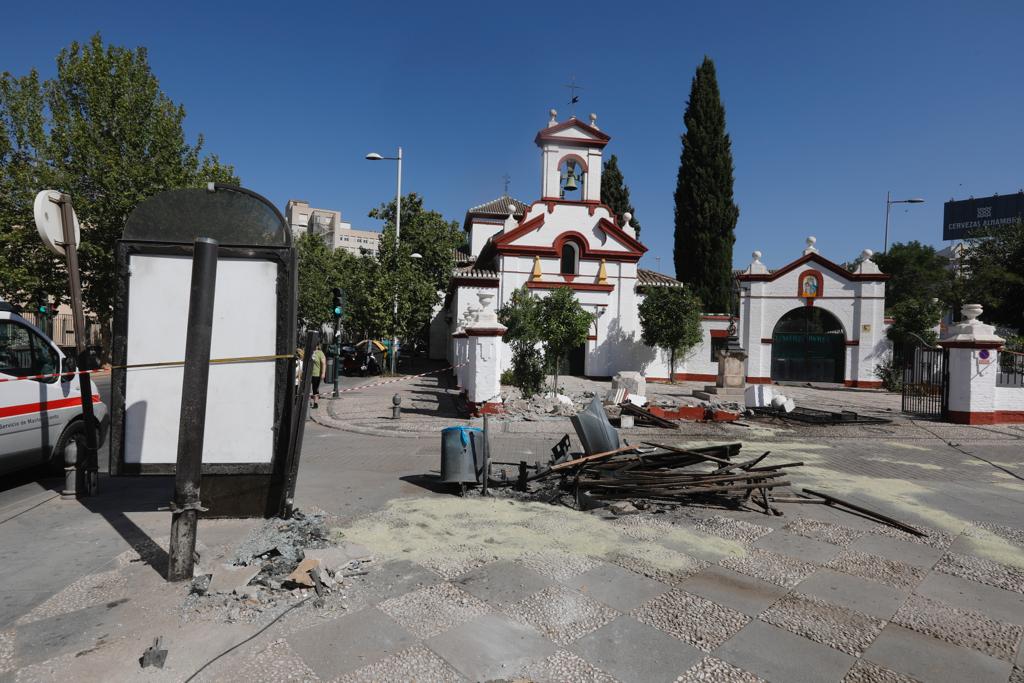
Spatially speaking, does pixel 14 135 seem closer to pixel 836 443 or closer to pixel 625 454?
pixel 625 454

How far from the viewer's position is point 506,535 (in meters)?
5.12

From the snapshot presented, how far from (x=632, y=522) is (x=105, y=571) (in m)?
4.29

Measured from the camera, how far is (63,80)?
2370cm


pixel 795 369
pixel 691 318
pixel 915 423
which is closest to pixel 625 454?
pixel 915 423

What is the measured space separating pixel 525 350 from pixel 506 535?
1020 cm

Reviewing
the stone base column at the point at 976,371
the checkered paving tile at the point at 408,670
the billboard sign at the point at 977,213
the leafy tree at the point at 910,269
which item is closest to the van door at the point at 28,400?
the checkered paving tile at the point at 408,670

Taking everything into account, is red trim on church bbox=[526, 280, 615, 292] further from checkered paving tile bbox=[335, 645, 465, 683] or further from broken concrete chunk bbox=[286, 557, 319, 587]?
checkered paving tile bbox=[335, 645, 465, 683]

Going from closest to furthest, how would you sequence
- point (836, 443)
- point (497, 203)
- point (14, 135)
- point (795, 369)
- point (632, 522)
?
1. point (632, 522)
2. point (836, 443)
3. point (14, 135)
4. point (795, 369)
5. point (497, 203)

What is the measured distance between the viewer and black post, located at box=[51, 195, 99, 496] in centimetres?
569

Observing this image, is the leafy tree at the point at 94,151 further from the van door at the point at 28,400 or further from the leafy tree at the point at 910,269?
the leafy tree at the point at 910,269

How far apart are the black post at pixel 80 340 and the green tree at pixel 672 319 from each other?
20468mm

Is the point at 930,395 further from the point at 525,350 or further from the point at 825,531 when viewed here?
the point at 825,531

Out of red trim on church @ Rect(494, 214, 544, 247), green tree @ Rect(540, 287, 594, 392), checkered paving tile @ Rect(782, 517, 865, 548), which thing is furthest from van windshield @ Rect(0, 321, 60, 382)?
red trim on church @ Rect(494, 214, 544, 247)

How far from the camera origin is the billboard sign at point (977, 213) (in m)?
61.9
